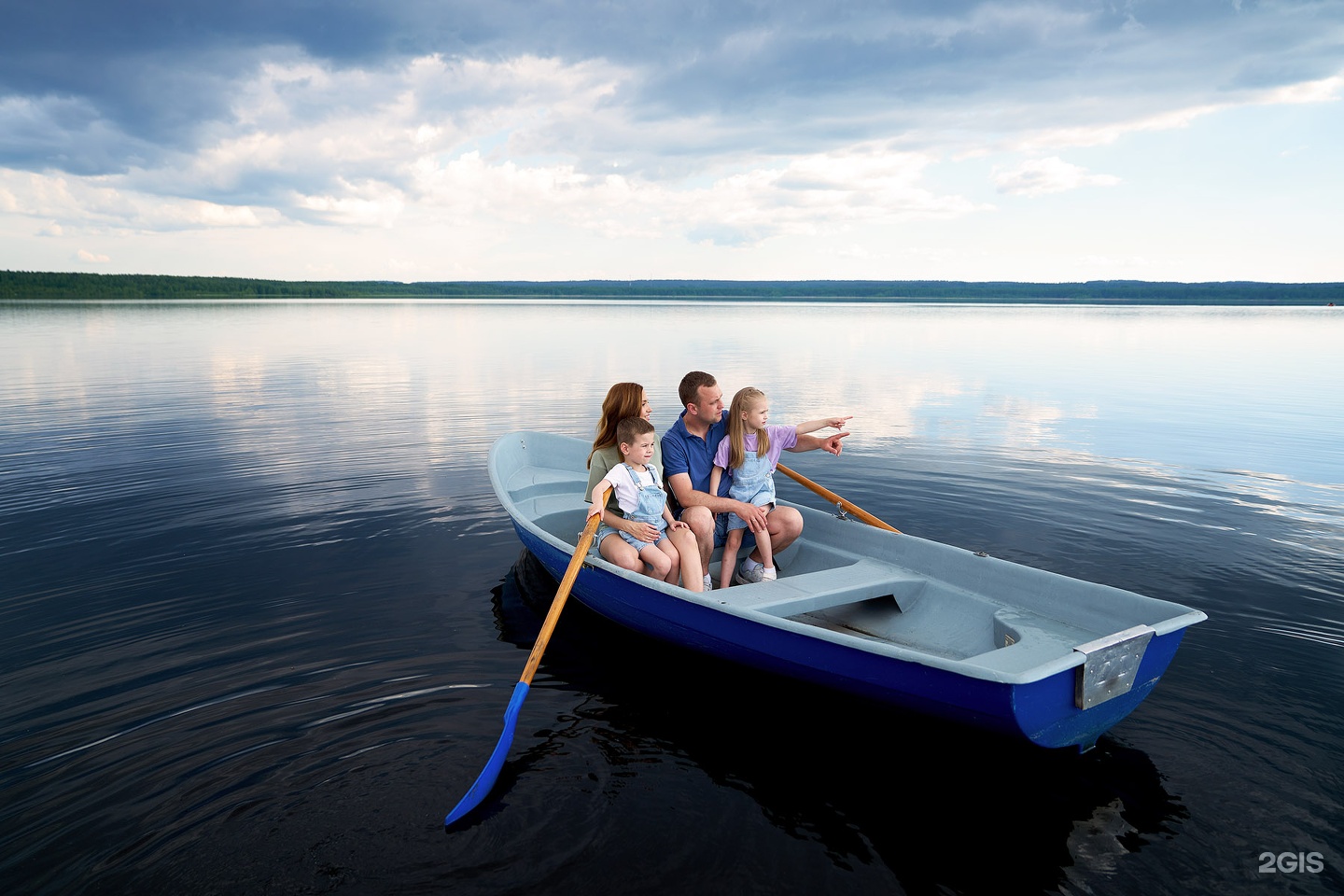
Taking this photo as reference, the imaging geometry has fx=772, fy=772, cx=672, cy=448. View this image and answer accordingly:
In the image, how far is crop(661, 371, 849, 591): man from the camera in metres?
5.79

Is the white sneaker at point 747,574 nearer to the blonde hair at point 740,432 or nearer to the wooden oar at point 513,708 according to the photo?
the blonde hair at point 740,432

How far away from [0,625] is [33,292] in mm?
113834

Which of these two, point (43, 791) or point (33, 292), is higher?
point (33, 292)

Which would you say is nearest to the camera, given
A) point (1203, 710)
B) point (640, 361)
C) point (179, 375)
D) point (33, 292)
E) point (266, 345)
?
point (1203, 710)

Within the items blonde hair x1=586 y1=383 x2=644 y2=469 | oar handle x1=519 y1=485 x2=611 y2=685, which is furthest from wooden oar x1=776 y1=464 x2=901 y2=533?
oar handle x1=519 y1=485 x2=611 y2=685

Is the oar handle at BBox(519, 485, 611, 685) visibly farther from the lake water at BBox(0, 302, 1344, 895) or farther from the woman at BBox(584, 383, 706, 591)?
the lake water at BBox(0, 302, 1344, 895)

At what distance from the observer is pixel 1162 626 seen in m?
3.78

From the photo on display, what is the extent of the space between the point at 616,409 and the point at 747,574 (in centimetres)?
174

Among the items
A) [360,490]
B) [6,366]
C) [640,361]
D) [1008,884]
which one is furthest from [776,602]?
[6,366]

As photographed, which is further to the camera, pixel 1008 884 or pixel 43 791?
pixel 43 791

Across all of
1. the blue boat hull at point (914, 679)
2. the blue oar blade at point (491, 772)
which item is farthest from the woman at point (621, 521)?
the blue oar blade at point (491, 772)

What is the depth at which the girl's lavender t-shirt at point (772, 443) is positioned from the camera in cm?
600

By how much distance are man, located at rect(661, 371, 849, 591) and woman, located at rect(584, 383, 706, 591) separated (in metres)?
0.15

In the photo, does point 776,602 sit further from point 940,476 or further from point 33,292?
point 33,292
